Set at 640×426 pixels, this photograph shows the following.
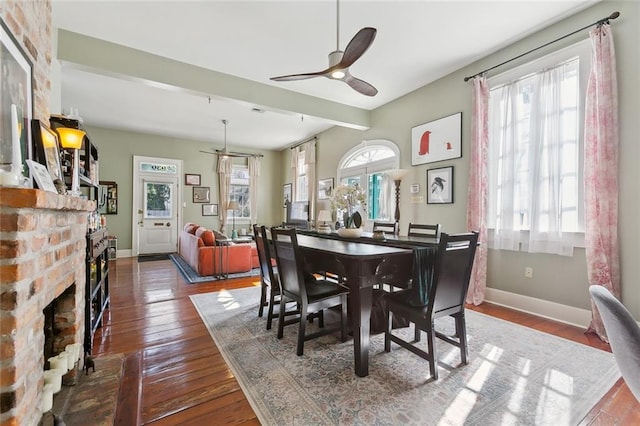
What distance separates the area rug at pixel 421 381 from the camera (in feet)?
5.09

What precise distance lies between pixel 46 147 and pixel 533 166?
4.29 meters

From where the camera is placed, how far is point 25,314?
1054mm

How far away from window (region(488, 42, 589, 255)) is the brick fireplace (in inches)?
154

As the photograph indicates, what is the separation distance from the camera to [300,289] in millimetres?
2141

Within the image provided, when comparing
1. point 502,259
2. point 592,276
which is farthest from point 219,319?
point 592,276

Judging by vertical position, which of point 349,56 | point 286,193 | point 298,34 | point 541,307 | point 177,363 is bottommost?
point 177,363

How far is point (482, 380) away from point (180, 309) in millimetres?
2957

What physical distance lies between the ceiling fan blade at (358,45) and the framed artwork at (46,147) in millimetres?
2073

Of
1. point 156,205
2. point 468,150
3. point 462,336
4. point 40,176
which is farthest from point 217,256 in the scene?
point 468,150

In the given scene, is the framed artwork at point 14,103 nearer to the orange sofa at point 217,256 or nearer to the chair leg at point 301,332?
the chair leg at point 301,332

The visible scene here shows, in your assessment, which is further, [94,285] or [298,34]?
[298,34]

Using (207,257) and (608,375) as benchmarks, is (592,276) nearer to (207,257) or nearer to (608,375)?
(608,375)

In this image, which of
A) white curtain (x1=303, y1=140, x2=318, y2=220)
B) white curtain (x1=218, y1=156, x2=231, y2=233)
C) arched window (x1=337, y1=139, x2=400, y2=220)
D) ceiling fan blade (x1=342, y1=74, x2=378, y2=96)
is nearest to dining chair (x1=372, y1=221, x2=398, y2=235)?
ceiling fan blade (x1=342, y1=74, x2=378, y2=96)

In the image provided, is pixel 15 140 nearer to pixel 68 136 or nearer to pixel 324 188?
pixel 68 136
